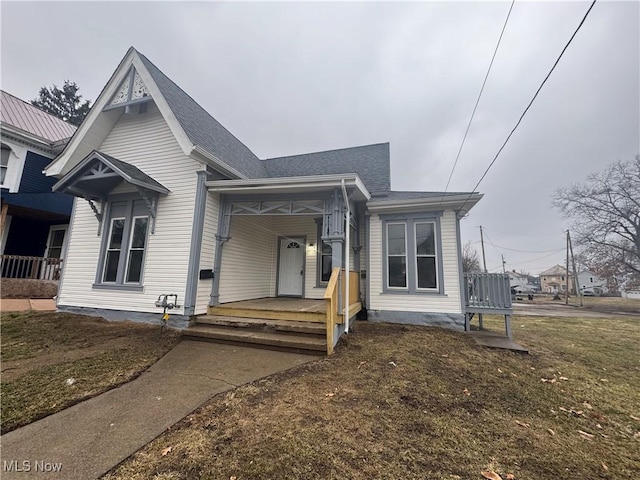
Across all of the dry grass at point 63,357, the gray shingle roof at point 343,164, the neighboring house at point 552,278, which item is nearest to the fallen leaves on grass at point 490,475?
the dry grass at point 63,357

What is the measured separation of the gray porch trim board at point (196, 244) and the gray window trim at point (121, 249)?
1.43 m

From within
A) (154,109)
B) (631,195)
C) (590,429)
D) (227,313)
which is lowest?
(590,429)

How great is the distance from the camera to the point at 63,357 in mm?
4445

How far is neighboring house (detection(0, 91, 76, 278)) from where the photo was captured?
9625 mm

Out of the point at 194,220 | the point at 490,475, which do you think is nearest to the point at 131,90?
the point at 194,220

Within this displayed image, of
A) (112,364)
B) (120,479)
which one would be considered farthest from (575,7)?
(112,364)

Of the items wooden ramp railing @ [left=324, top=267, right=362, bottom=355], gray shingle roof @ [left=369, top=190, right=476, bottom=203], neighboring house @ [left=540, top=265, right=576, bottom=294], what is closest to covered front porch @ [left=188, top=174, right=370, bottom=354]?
wooden ramp railing @ [left=324, top=267, right=362, bottom=355]

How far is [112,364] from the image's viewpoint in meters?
4.22

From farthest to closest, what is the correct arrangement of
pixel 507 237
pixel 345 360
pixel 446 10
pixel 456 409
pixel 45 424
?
pixel 507 237 < pixel 446 10 < pixel 345 360 < pixel 456 409 < pixel 45 424

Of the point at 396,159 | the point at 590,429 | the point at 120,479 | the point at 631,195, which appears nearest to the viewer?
the point at 120,479

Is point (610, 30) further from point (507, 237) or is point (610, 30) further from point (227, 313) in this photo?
point (507, 237)

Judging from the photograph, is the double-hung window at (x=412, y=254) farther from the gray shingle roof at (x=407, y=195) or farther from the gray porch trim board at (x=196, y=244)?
the gray porch trim board at (x=196, y=244)

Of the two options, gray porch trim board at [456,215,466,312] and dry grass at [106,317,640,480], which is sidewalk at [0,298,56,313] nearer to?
dry grass at [106,317,640,480]

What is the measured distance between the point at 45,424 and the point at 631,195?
36.7m
